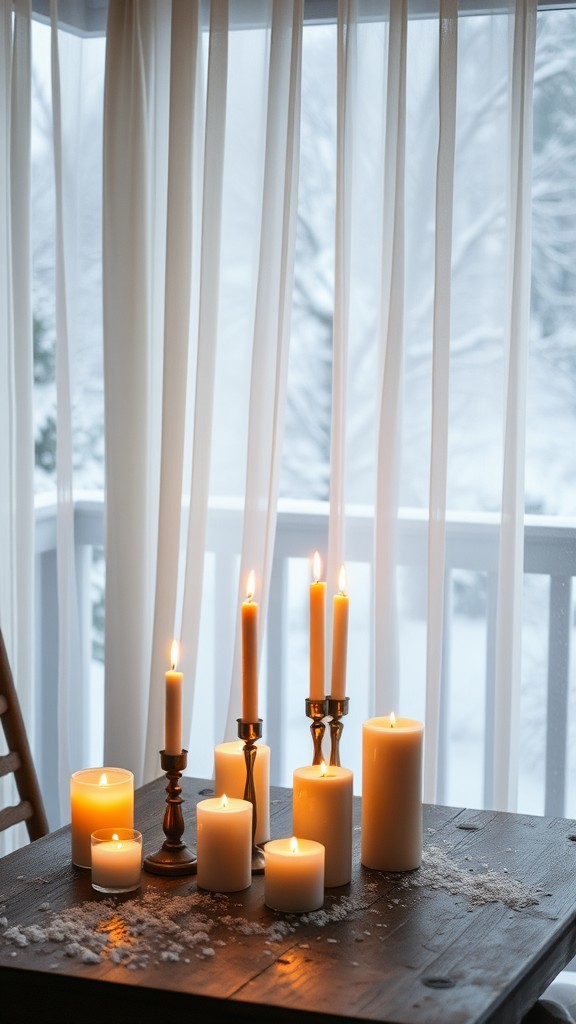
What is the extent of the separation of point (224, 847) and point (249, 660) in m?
0.23

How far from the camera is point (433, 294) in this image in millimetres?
2658

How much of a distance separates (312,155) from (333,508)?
0.79m

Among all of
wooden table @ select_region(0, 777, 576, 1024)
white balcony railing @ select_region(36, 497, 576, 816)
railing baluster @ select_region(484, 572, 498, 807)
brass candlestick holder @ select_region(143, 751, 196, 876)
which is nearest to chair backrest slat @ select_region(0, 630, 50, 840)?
wooden table @ select_region(0, 777, 576, 1024)

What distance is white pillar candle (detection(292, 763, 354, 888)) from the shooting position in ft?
4.99

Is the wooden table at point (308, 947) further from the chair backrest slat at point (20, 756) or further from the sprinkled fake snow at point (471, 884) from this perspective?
the chair backrest slat at point (20, 756)

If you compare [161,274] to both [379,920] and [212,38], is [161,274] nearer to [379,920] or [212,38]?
[212,38]

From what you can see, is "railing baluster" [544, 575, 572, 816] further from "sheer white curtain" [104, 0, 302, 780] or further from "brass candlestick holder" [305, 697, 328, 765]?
"brass candlestick holder" [305, 697, 328, 765]

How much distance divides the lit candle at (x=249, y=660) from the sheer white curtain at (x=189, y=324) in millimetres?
1170

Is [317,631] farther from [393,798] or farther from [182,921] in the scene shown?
[182,921]

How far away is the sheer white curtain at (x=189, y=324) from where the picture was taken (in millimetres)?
2725

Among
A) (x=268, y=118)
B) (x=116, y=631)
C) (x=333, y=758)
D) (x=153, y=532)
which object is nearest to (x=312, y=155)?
(x=268, y=118)

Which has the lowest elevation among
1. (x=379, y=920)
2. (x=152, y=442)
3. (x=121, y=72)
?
(x=379, y=920)

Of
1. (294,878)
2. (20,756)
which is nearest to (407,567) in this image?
(20,756)

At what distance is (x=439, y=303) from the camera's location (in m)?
2.60
